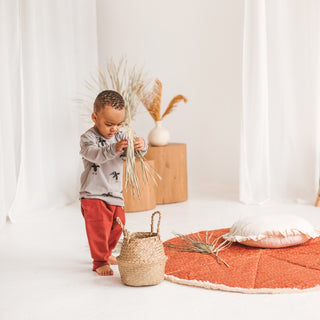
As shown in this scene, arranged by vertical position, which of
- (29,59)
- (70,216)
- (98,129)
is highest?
(29,59)

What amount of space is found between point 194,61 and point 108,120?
2.73 meters

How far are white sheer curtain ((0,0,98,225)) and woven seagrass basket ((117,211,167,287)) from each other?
5.07ft

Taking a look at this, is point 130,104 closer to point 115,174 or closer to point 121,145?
point 115,174

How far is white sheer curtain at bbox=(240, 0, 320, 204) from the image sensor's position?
164 inches

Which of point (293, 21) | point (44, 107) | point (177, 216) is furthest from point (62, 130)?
A: point (293, 21)

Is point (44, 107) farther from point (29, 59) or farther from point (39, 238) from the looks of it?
point (39, 238)

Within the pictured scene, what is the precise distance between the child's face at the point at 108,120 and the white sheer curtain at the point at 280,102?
1.98m

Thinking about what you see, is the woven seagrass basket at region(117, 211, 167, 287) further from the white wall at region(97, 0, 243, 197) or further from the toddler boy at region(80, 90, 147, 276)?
the white wall at region(97, 0, 243, 197)

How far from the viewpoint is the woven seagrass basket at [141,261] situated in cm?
229

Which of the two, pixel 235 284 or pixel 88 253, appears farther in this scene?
pixel 88 253

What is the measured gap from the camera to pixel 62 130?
443cm

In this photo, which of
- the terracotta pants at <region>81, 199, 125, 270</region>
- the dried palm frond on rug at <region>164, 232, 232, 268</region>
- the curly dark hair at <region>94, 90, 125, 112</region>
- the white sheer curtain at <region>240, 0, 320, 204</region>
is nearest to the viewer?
the curly dark hair at <region>94, 90, 125, 112</region>

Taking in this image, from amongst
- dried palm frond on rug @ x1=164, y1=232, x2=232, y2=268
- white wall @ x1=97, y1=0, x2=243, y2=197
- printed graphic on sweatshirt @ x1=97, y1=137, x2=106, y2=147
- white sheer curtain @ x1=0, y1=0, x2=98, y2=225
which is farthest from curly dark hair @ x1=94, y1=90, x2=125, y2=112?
white wall @ x1=97, y1=0, x2=243, y2=197

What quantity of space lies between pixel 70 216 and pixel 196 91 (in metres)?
1.84
